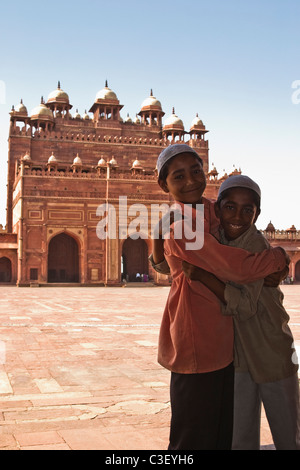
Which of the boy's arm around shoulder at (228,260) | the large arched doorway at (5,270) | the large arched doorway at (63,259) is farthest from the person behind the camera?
the large arched doorway at (5,270)

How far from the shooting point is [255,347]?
87.4 inches

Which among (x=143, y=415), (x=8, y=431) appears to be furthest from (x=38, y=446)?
(x=143, y=415)

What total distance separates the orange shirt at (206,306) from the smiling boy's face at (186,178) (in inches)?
4.8

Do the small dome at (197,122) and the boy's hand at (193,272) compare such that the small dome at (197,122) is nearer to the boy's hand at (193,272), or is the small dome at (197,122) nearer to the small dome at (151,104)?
the small dome at (151,104)

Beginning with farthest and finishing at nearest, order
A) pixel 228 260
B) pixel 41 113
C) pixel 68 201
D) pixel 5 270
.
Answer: pixel 41 113 → pixel 5 270 → pixel 68 201 → pixel 228 260

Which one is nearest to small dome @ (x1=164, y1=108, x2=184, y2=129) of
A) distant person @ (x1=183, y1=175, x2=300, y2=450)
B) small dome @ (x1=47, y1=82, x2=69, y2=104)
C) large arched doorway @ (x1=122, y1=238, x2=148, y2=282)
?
small dome @ (x1=47, y1=82, x2=69, y2=104)

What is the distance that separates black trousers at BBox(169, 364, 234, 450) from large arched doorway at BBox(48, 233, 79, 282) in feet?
98.5

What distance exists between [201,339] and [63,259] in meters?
30.5

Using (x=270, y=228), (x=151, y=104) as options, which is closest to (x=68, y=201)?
Answer: (x=151, y=104)

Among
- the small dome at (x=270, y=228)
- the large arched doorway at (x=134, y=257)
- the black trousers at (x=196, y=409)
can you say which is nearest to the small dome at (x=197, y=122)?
the small dome at (x=270, y=228)

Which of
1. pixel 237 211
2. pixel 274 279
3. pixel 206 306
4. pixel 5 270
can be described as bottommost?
pixel 5 270

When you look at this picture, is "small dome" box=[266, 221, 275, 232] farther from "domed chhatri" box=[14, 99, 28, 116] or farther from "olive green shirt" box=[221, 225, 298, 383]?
"olive green shirt" box=[221, 225, 298, 383]

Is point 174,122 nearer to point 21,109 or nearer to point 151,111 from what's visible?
point 151,111

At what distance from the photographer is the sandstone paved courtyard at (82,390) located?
3.29 m
